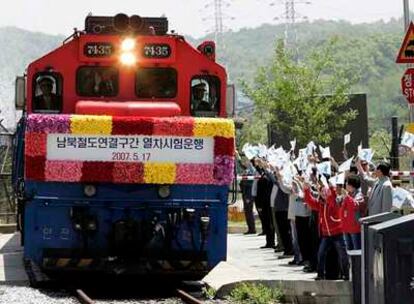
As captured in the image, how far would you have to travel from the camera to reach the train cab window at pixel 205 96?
15430mm

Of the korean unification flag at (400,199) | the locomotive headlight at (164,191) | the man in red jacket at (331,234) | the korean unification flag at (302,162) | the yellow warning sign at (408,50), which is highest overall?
the yellow warning sign at (408,50)

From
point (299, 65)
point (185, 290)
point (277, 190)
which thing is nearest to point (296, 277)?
point (185, 290)

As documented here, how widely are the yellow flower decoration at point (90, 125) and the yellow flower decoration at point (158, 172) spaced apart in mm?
724

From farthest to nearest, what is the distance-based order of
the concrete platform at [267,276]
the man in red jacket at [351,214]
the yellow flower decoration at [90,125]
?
1. the man in red jacket at [351,214]
2. the yellow flower decoration at [90,125]
3. the concrete platform at [267,276]

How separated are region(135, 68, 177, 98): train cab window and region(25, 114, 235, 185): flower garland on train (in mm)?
1401

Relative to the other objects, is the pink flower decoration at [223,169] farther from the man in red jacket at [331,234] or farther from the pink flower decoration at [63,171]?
the pink flower decoration at [63,171]

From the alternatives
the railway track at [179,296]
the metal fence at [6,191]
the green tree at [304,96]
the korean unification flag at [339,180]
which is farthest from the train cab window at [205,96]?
the green tree at [304,96]

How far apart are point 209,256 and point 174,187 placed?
1080 millimetres

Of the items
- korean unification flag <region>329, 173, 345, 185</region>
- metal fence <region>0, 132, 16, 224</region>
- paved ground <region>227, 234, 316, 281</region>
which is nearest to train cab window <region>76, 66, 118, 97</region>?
korean unification flag <region>329, 173, 345, 185</region>

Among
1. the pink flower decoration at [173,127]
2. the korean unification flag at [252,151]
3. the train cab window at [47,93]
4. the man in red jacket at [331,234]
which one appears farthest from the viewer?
the korean unification flag at [252,151]

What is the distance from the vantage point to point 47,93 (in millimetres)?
15141

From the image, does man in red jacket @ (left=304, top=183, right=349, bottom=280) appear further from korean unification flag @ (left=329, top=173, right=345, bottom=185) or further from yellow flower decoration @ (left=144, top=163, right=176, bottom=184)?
yellow flower decoration @ (left=144, top=163, right=176, bottom=184)

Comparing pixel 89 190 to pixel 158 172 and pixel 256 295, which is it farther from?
pixel 256 295

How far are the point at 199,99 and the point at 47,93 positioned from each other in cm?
221
